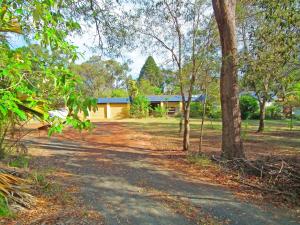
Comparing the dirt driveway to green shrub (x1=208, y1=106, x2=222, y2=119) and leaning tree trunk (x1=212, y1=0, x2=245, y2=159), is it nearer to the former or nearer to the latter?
leaning tree trunk (x1=212, y1=0, x2=245, y2=159)

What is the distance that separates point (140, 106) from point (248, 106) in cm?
1343

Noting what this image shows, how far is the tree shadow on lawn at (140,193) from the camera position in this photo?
14.9ft

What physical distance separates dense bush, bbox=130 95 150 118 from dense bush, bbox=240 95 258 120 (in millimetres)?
11978

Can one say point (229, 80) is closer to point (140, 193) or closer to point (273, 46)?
point (273, 46)

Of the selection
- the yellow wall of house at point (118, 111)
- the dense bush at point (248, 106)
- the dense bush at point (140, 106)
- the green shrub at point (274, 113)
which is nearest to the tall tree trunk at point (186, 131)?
the dense bush at point (248, 106)

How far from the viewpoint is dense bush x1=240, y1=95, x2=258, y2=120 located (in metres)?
31.9

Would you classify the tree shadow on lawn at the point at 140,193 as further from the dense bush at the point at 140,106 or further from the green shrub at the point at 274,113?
the green shrub at the point at 274,113

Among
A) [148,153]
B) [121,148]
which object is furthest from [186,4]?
[121,148]

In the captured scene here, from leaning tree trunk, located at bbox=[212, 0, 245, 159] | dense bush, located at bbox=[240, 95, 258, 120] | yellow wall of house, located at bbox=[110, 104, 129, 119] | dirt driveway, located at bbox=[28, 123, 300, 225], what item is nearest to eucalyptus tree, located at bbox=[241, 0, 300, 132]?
leaning tree trunk, located at bbox=[212, 0, 245, 159]

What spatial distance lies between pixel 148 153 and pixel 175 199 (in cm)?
594

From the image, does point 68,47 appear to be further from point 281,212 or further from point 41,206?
point 281,212

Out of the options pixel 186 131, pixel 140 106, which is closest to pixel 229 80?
pixel 186 131

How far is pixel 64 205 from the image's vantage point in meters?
4.98

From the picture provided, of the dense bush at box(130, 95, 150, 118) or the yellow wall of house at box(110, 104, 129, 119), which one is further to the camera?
the yellow wall of house at box(110, 104, 129, 119)
